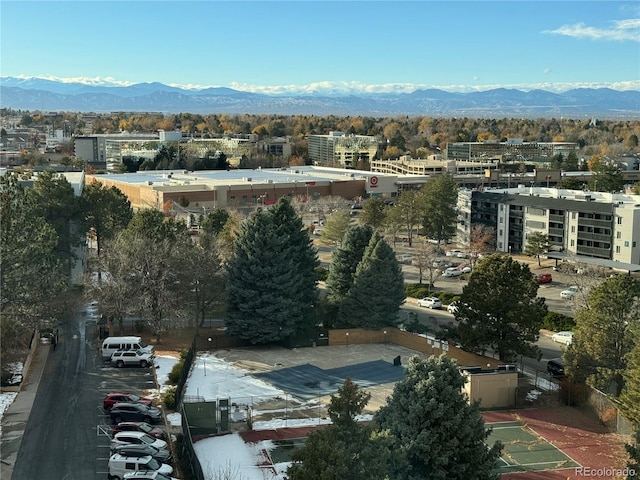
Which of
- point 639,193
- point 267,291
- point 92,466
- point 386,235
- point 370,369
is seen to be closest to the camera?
point 92,466

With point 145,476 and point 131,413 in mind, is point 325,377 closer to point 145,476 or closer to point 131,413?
point 131,413

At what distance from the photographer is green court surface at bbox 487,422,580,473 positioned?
60.4ft

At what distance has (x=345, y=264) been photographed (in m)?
31.6

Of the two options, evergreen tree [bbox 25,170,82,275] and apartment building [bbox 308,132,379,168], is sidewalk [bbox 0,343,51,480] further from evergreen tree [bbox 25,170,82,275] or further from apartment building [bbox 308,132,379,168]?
apartment building [bbox 308,132,379,168]

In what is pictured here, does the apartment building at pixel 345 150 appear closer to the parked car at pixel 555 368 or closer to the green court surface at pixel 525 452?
the parked car at pixel 555 368

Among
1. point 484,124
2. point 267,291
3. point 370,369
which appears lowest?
point 370,369

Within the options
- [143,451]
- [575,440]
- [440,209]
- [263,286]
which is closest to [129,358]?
[263,286]

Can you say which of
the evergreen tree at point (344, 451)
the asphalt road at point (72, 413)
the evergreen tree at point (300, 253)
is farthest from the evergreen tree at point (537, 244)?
the evergreen tree at point (344, 451)

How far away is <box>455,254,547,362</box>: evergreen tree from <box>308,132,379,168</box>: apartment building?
78053 millimetres

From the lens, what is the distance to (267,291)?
28.4 meters

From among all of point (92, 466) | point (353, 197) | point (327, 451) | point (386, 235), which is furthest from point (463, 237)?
point (327, 451)

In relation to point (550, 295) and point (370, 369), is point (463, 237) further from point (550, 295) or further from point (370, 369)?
point (370, 369)

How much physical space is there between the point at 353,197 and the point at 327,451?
60246mm

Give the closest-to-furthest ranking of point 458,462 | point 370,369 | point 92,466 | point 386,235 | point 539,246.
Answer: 1. point 458,462
2. point 92,466
3. point 370,369
4. point 539,246
5. point 386,235
